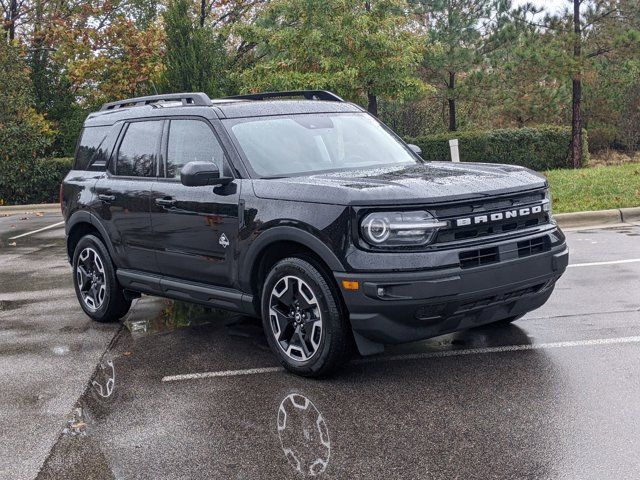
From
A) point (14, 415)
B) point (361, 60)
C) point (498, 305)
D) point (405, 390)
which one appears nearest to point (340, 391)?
point (405, 390)

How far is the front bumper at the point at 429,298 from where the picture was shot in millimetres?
4961

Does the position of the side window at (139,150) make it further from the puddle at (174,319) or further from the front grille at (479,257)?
the front grille at (479,257)

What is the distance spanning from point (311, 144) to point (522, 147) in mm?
20174

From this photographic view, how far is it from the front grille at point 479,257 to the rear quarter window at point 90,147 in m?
3.83

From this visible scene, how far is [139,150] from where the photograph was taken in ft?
23.1

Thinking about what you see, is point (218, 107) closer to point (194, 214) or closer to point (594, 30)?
point (194, 214)

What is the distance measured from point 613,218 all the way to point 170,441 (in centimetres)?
952

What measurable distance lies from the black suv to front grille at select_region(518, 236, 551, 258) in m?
0.01

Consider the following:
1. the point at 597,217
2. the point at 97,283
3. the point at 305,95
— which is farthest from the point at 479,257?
the point at 597,217

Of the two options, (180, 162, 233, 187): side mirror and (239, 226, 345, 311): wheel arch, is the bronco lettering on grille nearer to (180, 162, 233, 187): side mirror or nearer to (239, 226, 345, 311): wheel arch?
(239, 226, 345, 311): wheel arch

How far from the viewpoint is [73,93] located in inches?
1270

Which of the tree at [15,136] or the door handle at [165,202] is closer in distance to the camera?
the door handle at [165,202]

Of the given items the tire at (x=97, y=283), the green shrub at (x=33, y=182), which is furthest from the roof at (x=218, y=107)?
the green shrub at (x=33, y=182)

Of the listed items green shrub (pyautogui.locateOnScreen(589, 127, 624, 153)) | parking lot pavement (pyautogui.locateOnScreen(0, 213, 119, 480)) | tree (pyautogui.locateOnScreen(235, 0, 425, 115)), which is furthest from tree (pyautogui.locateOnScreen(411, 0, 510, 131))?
parking lot pavement (pyautogui.locateOnScreen(0, 213, 119, 480))
